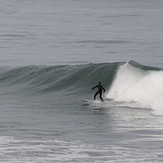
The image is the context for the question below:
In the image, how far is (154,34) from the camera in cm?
7669

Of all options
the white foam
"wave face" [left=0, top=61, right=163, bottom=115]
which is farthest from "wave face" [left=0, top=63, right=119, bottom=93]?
the white foam

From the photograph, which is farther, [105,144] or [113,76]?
[113,76]

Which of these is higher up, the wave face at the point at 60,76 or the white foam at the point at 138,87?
the wave face at the point at 60,76

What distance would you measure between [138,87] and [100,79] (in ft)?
12.8

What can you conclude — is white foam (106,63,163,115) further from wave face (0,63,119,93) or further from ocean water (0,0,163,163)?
wave face (0,63,119,93)

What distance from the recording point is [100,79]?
42500 mm

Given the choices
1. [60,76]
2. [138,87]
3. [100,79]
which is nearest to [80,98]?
→ [138,87]

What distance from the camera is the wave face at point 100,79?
37.9 m

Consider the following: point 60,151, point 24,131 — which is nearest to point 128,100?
point 24,131

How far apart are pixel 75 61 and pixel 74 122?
2365 centimetres

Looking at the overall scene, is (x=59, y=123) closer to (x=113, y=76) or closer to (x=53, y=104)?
(x=53, y=104)

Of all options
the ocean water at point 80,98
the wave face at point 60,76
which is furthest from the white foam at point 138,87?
the wave face at point 60,76

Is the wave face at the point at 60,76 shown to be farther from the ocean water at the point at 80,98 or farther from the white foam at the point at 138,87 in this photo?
the white foam at the point at 138,87

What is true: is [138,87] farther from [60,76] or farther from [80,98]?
[60,76]
